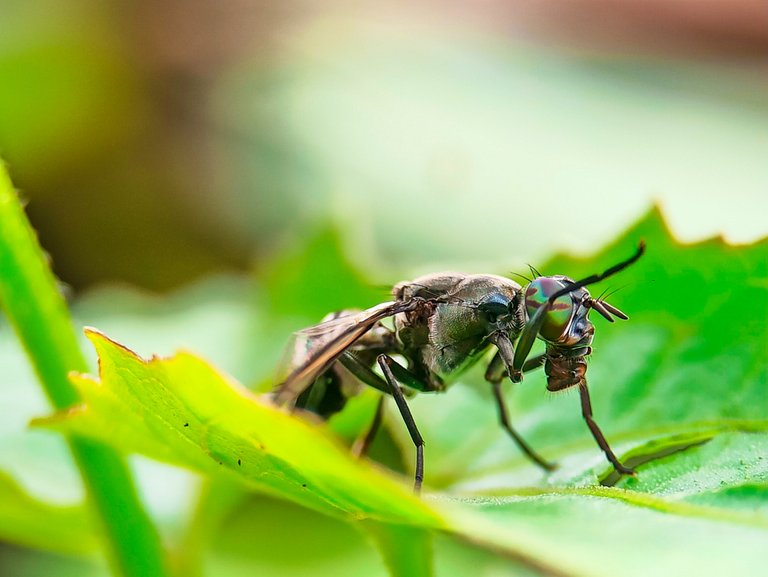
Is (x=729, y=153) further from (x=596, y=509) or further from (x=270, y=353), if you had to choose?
(x=596, y=509)

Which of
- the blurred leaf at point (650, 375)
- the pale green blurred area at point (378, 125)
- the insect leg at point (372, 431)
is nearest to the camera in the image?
the blurred leaf at point (650, 375)

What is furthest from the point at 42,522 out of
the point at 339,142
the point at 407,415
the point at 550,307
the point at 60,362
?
the point at 339,142

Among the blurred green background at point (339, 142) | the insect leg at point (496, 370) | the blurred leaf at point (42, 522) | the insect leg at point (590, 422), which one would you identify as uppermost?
the blurred green background at point (339, 142)

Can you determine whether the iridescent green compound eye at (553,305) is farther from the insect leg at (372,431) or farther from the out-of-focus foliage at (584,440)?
the insect leg at (372,431)

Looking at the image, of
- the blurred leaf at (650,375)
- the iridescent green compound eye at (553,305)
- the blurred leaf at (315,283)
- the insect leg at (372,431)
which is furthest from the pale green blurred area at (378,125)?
the iridescent green compound eye at (553,305)

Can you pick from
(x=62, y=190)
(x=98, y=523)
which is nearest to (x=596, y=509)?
(x=98, y=523)

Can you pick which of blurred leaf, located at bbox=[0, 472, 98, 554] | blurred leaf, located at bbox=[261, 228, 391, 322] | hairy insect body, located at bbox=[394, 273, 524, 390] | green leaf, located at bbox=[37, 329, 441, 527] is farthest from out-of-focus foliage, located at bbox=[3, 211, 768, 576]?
blurred leaf, located at bbox=[261, 228, 391, 322]

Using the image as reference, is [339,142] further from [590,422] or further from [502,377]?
[590,422]
